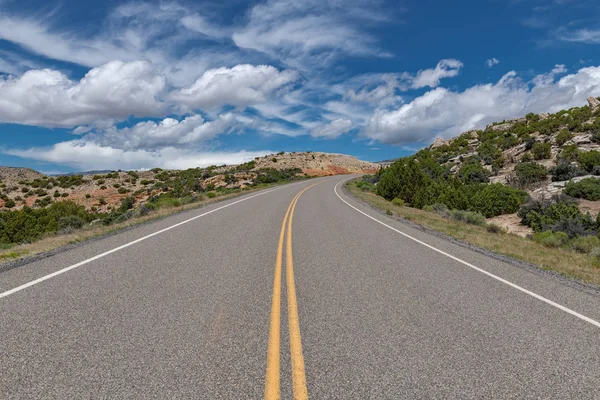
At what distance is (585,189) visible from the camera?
20172mm

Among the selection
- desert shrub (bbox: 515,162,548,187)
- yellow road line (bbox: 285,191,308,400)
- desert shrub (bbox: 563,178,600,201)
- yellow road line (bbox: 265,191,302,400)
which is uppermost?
desert shrub (bbox: 515,162,548,187)

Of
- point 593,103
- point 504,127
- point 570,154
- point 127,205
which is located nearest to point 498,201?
point 570,154

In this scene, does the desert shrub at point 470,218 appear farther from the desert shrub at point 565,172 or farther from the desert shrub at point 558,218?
the desert shrub at point 565,172

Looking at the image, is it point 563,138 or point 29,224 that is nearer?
point 29,224

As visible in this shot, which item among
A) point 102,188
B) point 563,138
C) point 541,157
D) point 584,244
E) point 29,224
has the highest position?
point 563,138

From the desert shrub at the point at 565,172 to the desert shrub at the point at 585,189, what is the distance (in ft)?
10.4

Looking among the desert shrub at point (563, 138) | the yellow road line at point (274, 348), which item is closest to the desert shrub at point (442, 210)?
the yellow road line at point (274, 348)

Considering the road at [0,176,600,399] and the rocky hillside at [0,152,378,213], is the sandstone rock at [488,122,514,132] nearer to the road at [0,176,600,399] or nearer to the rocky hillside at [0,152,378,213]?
the rocky hillside at [0,152,378,213]

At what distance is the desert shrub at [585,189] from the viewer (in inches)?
781

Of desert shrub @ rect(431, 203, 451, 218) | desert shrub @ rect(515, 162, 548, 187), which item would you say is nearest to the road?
desert shrub @ rect(431, 203, 451, 218)

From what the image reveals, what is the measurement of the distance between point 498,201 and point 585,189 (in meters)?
4.37

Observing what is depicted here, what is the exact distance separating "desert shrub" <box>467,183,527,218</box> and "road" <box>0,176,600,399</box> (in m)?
14.8

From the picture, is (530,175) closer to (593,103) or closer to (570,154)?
(570,154)

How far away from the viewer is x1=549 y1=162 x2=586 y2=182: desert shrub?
79.3 ft
